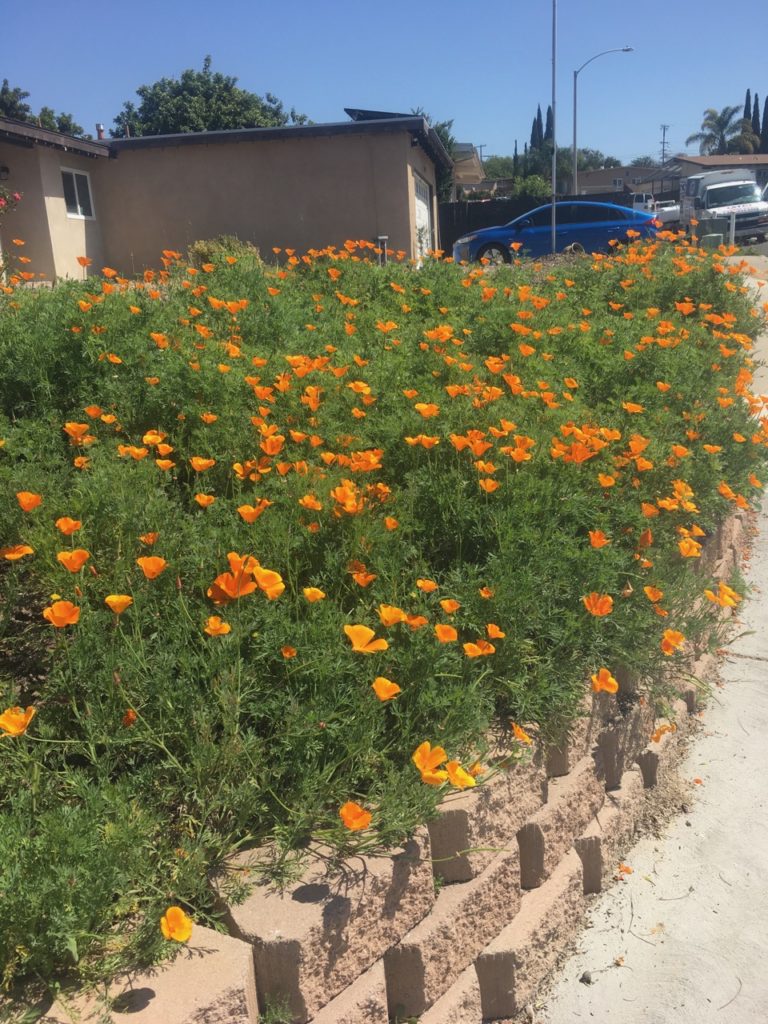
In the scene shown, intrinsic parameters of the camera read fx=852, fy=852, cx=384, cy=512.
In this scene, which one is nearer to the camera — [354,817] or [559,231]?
[354,817]

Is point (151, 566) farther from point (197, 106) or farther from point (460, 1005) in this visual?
point (197, 106)

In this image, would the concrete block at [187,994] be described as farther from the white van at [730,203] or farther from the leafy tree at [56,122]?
the leafy tree at [56,122]

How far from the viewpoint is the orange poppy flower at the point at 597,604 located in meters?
2.66

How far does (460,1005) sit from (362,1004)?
41 centimetres

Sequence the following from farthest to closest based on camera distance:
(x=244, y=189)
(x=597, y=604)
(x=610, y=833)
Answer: (x=244, y=189) → (x=610, y=833) → (x=597, y=604)

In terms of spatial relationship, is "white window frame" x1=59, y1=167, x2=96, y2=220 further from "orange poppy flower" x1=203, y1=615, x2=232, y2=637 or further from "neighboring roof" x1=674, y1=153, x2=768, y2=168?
"neighboring roof" x1=674, y1=153, x2=768, y2=168

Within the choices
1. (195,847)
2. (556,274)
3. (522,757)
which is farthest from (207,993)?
(556,274)

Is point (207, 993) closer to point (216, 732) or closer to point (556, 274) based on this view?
point (216, 732)

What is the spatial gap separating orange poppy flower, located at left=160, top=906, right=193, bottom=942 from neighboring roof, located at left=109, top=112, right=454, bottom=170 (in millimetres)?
19338

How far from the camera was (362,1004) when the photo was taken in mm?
2029

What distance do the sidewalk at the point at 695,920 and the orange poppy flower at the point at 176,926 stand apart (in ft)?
4.11

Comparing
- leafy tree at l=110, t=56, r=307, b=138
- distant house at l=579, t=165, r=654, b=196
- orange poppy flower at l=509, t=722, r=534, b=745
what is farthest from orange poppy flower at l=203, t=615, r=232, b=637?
distant house at l=579, t=165, r=654, b=196

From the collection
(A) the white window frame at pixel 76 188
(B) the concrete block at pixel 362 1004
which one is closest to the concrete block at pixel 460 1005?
(B) the concrete block at pixel 362 1004

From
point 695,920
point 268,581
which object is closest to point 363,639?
point 268,581
